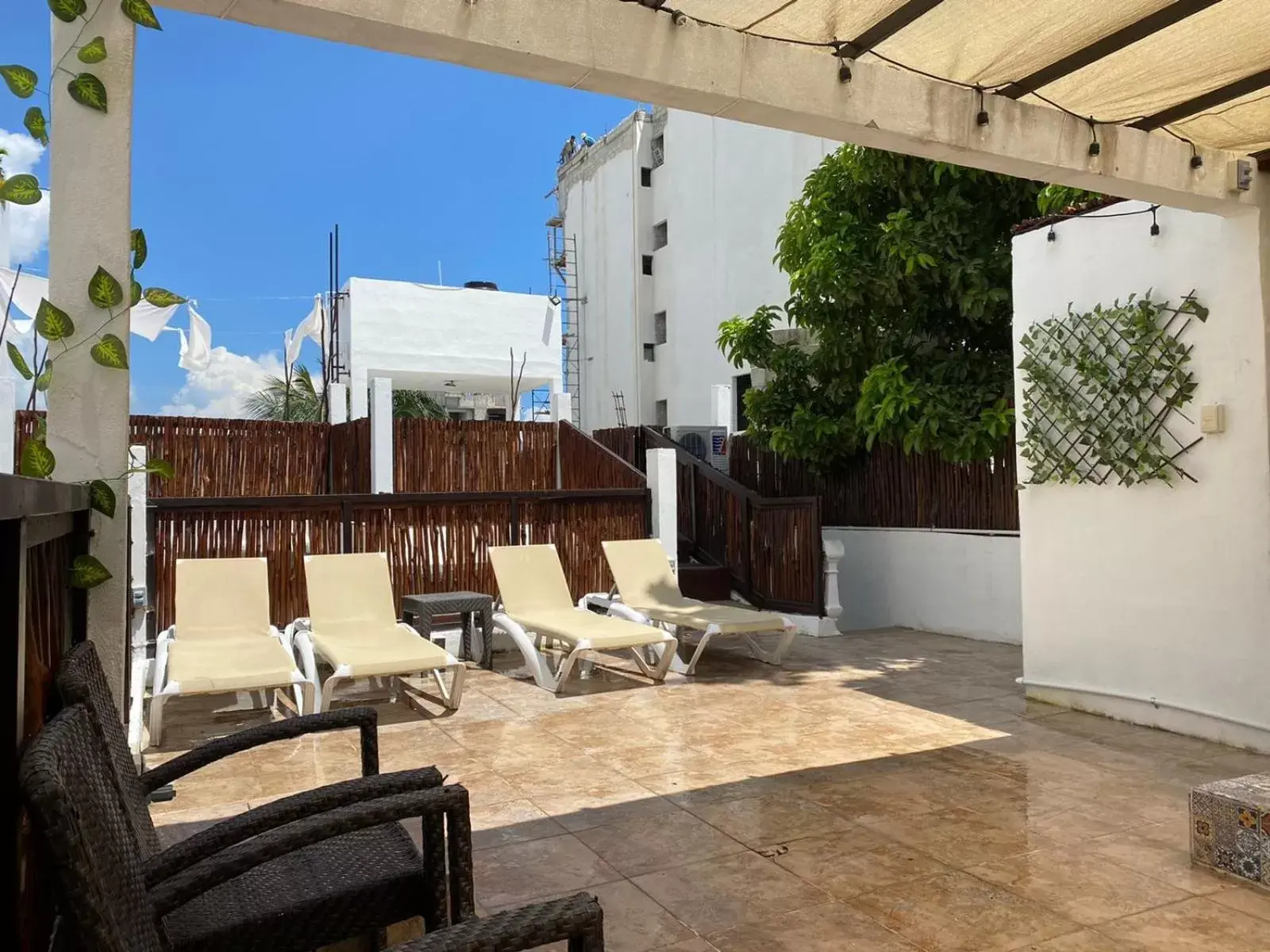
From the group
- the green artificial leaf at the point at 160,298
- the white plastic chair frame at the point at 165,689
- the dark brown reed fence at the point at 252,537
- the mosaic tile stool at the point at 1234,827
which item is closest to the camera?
the green artificial leaf at the point at 160,298

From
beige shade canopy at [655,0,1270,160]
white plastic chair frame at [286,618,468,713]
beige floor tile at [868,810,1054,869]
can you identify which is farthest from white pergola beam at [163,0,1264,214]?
white plastic chair frame at [286,618,468,713]

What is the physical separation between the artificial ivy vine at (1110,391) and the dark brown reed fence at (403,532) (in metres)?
4.05

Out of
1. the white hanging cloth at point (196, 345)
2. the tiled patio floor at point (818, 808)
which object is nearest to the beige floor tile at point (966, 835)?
the tiled patio floor at point (818, 808)

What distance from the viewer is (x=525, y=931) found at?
1476mm

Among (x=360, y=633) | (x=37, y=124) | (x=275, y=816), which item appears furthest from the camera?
(x=360, y=633)

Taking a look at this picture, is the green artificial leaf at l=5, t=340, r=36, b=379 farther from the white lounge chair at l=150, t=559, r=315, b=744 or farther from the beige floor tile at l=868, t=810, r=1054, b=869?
the beige floor tile at l=868, t=810, r=1054, b=869

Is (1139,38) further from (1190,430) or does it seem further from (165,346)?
(165,346)

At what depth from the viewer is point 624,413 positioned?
24.5 m

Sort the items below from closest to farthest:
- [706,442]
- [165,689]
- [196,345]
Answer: [165,689] < [196,345] < [706,442]

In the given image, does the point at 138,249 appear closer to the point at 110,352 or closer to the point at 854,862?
the point at 110,352

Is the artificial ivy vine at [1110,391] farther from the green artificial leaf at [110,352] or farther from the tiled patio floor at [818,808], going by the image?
the green artificial leaf at [110,352]

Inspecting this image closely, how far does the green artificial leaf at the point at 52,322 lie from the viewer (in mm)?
2648

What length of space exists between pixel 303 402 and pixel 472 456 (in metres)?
18.1

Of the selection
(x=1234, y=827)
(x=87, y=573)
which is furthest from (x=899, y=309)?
(x=87, y=573)
